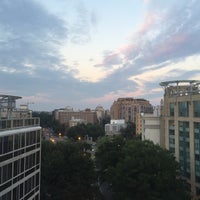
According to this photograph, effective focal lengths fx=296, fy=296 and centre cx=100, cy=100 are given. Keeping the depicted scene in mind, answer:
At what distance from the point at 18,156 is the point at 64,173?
15.5 metres

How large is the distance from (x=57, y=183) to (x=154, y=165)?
12191 millimetres

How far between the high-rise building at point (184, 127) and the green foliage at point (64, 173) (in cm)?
1095

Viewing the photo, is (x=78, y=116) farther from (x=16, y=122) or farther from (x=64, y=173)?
(x=16, y=122)

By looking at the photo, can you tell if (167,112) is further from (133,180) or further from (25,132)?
(25,132)

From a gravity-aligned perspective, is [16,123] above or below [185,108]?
below

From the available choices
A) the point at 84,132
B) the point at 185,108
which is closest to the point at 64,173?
the point at 185,108

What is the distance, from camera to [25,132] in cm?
2094

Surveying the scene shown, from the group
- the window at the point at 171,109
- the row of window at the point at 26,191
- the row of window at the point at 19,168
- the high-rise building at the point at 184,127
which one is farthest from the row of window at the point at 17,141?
the window at the point at 171,109

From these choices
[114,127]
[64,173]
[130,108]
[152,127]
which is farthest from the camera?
[130,108]

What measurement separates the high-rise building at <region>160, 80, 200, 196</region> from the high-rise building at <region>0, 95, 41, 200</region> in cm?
1836

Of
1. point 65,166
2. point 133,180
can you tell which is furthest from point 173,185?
point 65,166

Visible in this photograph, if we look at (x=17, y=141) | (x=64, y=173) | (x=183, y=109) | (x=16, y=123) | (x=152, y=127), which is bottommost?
(x=64, y=173)

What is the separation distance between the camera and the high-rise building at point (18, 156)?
17834 mm

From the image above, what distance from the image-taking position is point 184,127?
35625mm
